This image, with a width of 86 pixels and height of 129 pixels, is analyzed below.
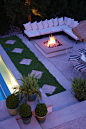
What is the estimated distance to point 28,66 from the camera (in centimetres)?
884

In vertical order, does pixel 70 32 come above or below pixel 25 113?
above

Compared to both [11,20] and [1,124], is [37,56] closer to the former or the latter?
[11,20]

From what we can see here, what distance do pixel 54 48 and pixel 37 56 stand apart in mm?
1112

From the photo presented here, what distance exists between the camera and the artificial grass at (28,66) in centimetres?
780

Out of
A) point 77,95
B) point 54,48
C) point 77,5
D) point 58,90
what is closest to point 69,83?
point 58,90

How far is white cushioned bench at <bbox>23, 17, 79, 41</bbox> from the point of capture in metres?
11.4

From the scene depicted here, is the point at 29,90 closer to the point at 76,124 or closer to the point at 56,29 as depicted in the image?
the point at 76,124

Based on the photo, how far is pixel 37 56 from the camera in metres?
9.84

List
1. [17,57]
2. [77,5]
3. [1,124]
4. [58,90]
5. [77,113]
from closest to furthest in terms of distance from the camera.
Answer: [1,124], [77,113], [58,90], [17,57], [77,5]

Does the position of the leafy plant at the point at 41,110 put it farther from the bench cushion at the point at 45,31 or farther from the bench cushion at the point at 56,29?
the bench cushion at the point at 56,29

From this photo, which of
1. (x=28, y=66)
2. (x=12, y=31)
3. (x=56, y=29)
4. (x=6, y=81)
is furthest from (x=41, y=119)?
(x=12, y=31)

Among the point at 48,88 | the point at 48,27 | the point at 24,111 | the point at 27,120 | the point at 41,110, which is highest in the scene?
the point at 48,27

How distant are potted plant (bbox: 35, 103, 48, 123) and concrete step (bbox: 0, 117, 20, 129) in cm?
74

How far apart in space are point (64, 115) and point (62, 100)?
2.75 ft
